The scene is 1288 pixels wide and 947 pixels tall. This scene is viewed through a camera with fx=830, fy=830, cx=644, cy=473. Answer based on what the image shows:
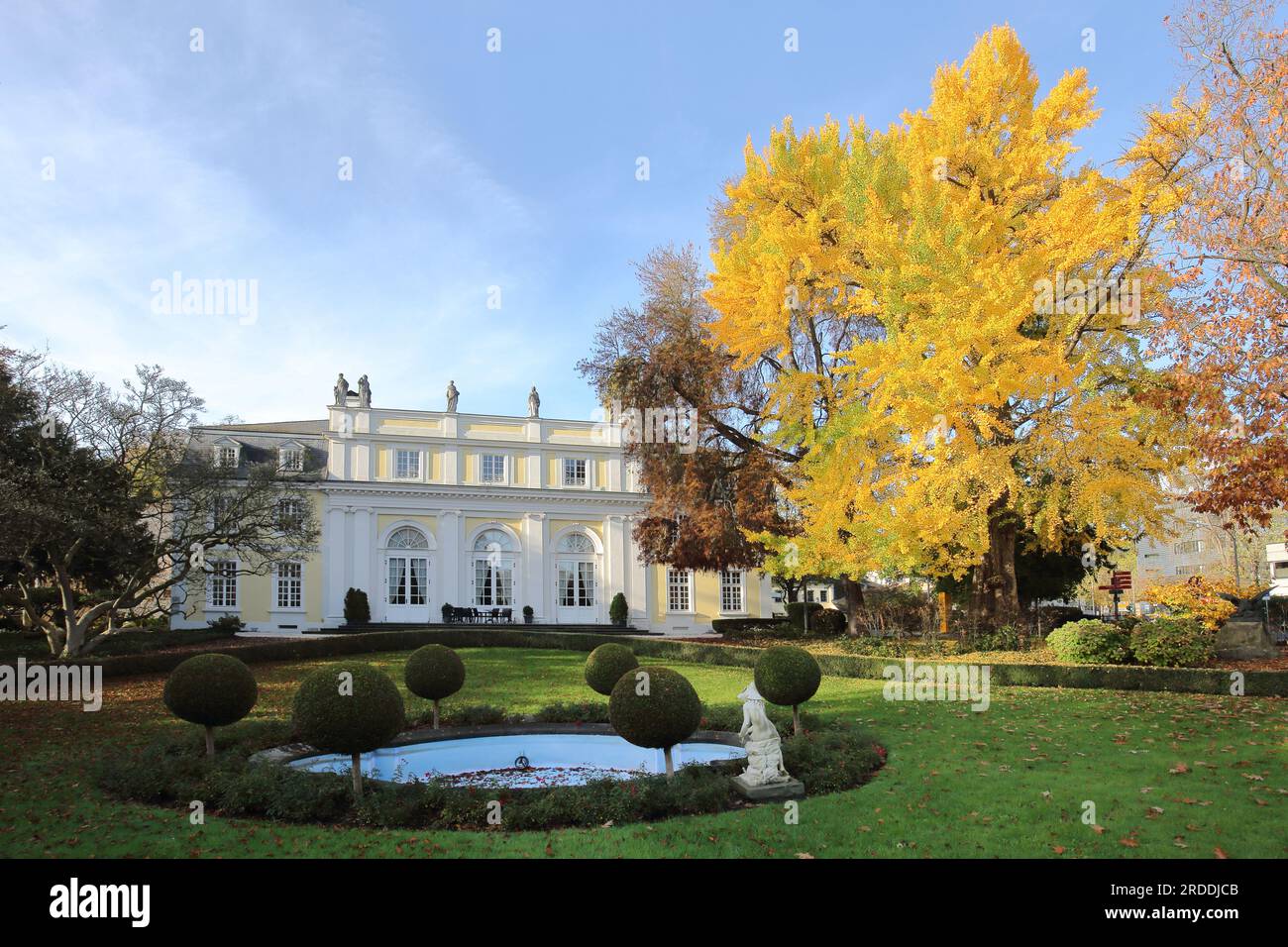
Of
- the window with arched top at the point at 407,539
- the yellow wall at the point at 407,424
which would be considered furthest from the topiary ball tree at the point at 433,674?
the yellow wall at the point at 407,424

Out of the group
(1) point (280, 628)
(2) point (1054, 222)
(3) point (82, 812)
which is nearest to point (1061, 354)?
(2) point (1054, 222)

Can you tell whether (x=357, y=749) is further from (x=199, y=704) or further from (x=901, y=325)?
(x=901, y=325)

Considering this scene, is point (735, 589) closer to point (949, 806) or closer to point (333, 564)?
point (333, 564)

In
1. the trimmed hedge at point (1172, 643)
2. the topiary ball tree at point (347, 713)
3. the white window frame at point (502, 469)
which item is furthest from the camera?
the white window frame at point (502, 469)

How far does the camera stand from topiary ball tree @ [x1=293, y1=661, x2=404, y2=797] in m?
8.31

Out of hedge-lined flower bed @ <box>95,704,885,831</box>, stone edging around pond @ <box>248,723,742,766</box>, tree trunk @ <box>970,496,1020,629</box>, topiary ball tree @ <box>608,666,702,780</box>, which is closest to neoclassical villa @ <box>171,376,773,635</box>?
tree trunk @ <box>970,496,1020,629</box>

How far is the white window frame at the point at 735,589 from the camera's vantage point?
40.6 metres

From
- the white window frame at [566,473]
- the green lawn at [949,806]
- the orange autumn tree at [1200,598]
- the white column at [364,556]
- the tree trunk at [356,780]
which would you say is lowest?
the green lawn at [949,806]

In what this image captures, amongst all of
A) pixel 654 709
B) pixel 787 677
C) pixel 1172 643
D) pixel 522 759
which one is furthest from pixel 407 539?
pixel 654 709

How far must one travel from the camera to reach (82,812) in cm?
819

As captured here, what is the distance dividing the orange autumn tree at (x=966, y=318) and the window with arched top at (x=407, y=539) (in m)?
21.1

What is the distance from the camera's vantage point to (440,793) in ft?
26.9

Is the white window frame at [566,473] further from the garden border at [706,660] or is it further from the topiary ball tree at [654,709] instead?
the topiary ball tree at [654,709]

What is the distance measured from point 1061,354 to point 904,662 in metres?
6.97
